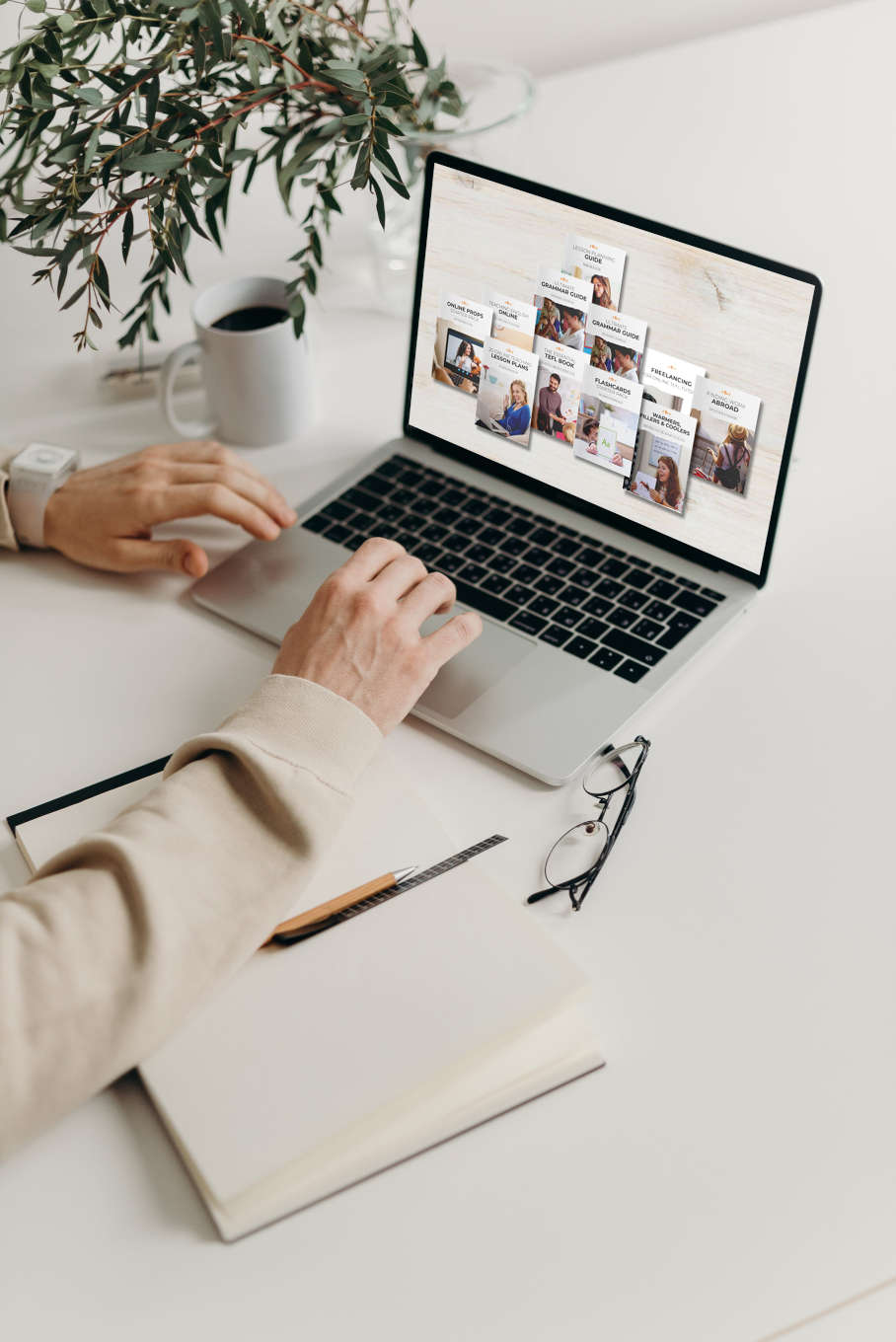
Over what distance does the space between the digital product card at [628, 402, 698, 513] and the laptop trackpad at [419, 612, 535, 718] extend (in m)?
0.17

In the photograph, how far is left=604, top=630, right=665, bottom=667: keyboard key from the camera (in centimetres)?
101

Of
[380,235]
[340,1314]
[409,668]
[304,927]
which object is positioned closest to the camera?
[340,1314]

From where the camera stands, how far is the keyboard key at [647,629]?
103cm

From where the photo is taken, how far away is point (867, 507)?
45.2 inches

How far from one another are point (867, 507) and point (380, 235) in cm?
64

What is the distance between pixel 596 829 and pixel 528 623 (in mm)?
222

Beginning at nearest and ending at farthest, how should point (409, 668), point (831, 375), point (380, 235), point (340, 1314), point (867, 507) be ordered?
point (340, 1314) < point (409, 668) < point (867, 507) < point (831, 375) < point (380, 235)

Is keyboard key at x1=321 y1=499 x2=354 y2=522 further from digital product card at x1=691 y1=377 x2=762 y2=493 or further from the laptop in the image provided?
digital product card at x1=691 y1=377 x2=762 y2=493

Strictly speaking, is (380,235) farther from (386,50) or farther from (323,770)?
(323,770)

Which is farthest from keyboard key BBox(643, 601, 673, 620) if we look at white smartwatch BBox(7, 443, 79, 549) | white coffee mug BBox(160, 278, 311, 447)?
white smartwatch BBox(7, 443, 79, 549)

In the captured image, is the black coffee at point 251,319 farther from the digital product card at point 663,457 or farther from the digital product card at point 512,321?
the digital product card at point 663,457

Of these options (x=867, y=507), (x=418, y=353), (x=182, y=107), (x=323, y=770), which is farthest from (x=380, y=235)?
(x=323, y=770)

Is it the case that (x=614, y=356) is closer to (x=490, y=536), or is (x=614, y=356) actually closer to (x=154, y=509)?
(x=490, y=536)

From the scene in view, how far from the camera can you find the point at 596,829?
2.94ft
